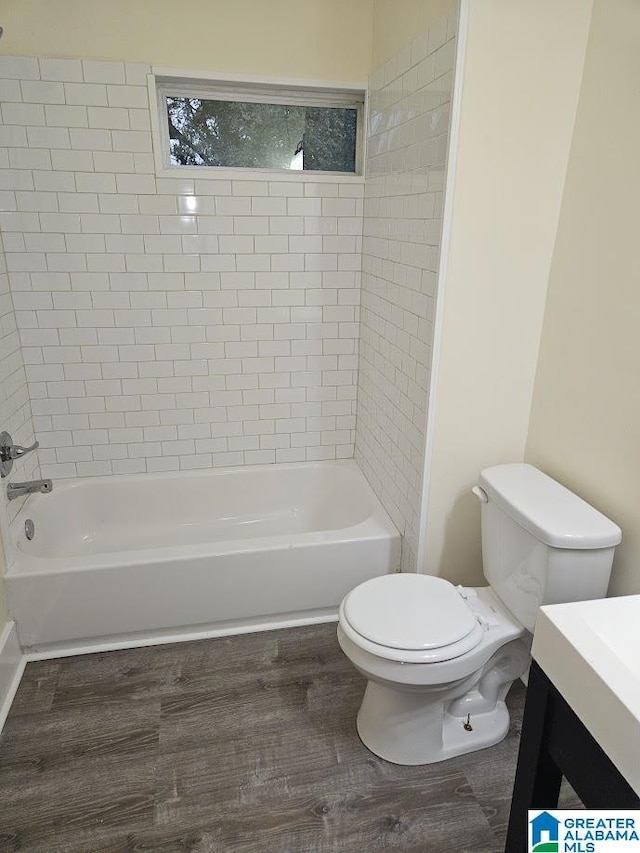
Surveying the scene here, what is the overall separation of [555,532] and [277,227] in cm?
184

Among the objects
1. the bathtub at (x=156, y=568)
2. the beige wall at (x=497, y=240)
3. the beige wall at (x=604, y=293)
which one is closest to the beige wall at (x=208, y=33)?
the beige wall at (x=497, y=240)

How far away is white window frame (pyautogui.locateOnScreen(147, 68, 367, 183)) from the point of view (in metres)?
2.42

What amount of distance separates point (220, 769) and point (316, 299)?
2.00 meters

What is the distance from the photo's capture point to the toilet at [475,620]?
5.26 ft

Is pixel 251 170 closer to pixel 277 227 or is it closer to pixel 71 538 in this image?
pixel 277 227

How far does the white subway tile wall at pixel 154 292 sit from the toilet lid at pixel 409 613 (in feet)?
4.38

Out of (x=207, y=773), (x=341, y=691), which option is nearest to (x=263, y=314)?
(x=341, y=691)

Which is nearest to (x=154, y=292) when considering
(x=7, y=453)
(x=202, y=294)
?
(x=202, y=294)

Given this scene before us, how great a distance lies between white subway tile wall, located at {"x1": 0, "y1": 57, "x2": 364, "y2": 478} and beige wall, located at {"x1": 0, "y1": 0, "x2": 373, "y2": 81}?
84mm

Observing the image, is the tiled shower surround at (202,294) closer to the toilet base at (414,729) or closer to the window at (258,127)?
the window at (258,127)

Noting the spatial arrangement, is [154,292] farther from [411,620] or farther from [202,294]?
[411,620]

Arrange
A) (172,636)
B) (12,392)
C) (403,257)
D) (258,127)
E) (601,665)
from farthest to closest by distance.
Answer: (258,127) < (12,392) < (172,636) < (403,257) < (601,665)

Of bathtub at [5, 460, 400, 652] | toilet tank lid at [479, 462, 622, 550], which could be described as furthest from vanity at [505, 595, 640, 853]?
bathtub at [5, 460, 400, 652]

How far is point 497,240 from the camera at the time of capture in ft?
6.10
